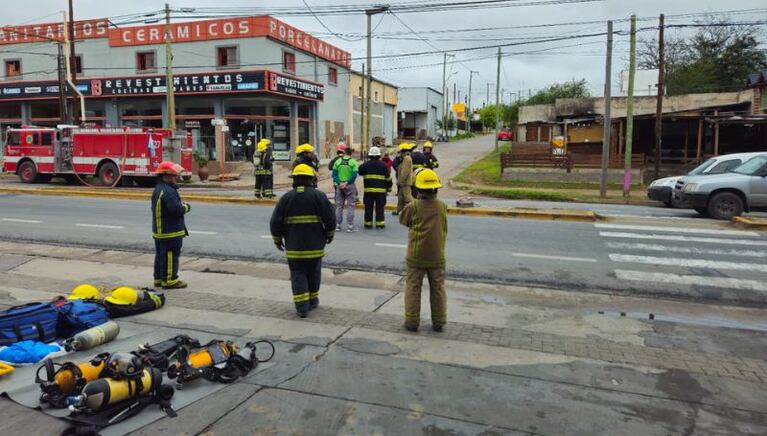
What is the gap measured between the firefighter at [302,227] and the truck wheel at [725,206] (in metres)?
12.0

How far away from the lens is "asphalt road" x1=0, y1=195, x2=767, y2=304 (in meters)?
8.85

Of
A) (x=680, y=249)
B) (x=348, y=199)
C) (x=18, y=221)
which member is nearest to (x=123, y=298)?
(x=348, y=199)

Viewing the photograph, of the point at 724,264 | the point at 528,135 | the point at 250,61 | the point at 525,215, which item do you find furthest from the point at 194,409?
the point at 528,135

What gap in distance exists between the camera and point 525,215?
1488 centimetres

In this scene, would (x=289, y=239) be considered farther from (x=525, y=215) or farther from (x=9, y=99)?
(x=9, y=99)

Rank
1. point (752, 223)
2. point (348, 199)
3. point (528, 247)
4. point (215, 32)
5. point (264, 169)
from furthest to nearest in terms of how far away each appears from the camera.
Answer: point (215, 32)
point (264, 169)
point (752, 223)
point (348, 199)
point (528, 247)

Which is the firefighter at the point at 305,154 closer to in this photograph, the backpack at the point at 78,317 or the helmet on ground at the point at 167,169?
the helmet on ground at the point at 167,169

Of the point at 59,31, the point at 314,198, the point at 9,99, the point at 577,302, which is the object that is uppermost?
the point at 59,31

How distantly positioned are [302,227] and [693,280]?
231 inches

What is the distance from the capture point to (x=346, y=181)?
40.2 feet

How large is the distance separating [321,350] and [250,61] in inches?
1104

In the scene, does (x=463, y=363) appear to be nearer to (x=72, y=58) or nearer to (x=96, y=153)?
(x=96, y=153)

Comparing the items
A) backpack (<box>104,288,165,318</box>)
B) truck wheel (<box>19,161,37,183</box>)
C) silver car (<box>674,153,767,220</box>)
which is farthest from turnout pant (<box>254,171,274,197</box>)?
truck wheel (<box>19,161,37,183</box>)

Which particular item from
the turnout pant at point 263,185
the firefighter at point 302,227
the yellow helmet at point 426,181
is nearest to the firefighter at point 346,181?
the firefighter at point 302,227
